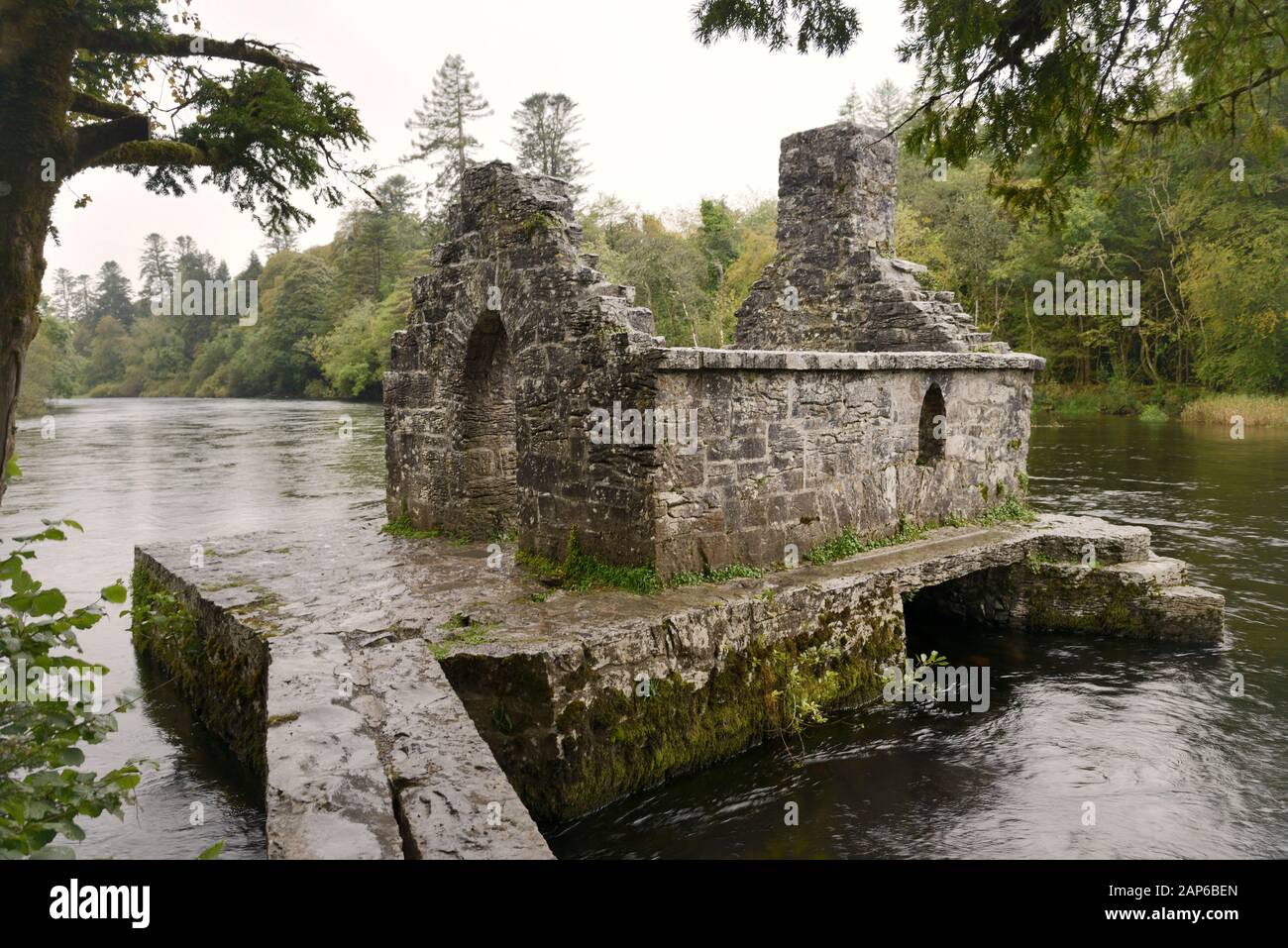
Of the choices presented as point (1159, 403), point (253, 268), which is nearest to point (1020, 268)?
point (1159, 403)

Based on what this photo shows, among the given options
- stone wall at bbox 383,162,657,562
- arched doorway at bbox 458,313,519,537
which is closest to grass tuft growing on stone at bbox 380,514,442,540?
stone wall at bbox 383,162,657,562

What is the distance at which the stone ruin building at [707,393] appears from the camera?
24.3 feet

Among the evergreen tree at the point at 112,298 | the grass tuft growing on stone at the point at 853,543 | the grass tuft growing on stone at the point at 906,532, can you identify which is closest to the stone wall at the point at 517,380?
the grass tuft growing on stone at the point at 853,543

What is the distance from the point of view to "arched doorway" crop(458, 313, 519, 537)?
9344mm

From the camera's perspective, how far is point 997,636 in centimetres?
1007

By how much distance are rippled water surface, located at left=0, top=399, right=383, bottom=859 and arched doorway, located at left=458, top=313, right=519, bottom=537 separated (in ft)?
9.28

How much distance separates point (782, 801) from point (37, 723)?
15.6ft

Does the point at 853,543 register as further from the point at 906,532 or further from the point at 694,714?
the point at 694,714

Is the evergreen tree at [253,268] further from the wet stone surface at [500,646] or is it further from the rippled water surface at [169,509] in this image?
the wet stone surface at [500,646]

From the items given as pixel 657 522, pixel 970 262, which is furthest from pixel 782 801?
pixel 970 262

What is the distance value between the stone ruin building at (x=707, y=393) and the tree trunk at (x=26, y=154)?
12.7 ft

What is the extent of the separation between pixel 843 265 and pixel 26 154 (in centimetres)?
868

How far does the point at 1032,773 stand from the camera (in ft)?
23.0
